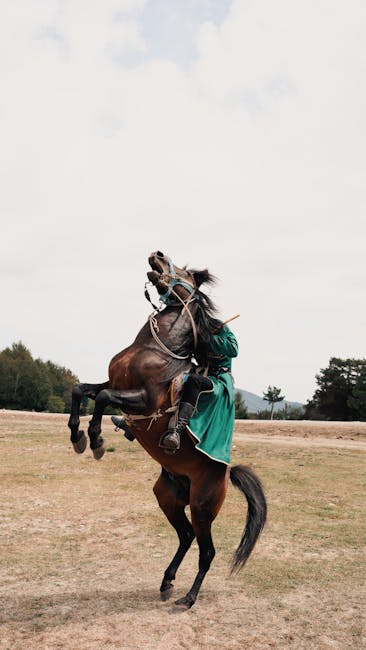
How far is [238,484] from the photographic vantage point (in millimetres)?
6031

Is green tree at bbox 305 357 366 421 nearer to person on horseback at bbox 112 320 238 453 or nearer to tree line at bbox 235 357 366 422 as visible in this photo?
tree line at bbox 235 357 366 422

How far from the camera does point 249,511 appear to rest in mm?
5984

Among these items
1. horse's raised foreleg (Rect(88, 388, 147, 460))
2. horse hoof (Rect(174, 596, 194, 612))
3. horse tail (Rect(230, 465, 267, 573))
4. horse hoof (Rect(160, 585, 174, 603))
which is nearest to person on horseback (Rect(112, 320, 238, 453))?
horse's raised foreleg (Rect(88, 388, 147, 460))

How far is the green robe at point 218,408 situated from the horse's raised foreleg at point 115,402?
0.66m

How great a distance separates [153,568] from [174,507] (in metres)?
1.43

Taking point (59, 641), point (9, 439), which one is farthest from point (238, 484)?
point (9, 439)

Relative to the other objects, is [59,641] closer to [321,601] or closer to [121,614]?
[121,614]

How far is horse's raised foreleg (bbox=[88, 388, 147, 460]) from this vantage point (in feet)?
15.3

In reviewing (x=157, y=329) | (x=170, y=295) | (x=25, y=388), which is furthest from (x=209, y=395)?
(x=25, y=388)

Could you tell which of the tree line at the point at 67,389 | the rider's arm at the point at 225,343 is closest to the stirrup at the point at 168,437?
the rider's arm at the point at 225,343

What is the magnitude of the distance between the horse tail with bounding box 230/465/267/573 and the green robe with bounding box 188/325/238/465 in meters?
0.73

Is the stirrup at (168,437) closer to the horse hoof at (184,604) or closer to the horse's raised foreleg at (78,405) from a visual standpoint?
the horse's raised foreleg at (78,405)

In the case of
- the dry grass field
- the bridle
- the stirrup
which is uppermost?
the bridle

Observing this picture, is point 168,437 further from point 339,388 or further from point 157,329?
point 339,388
